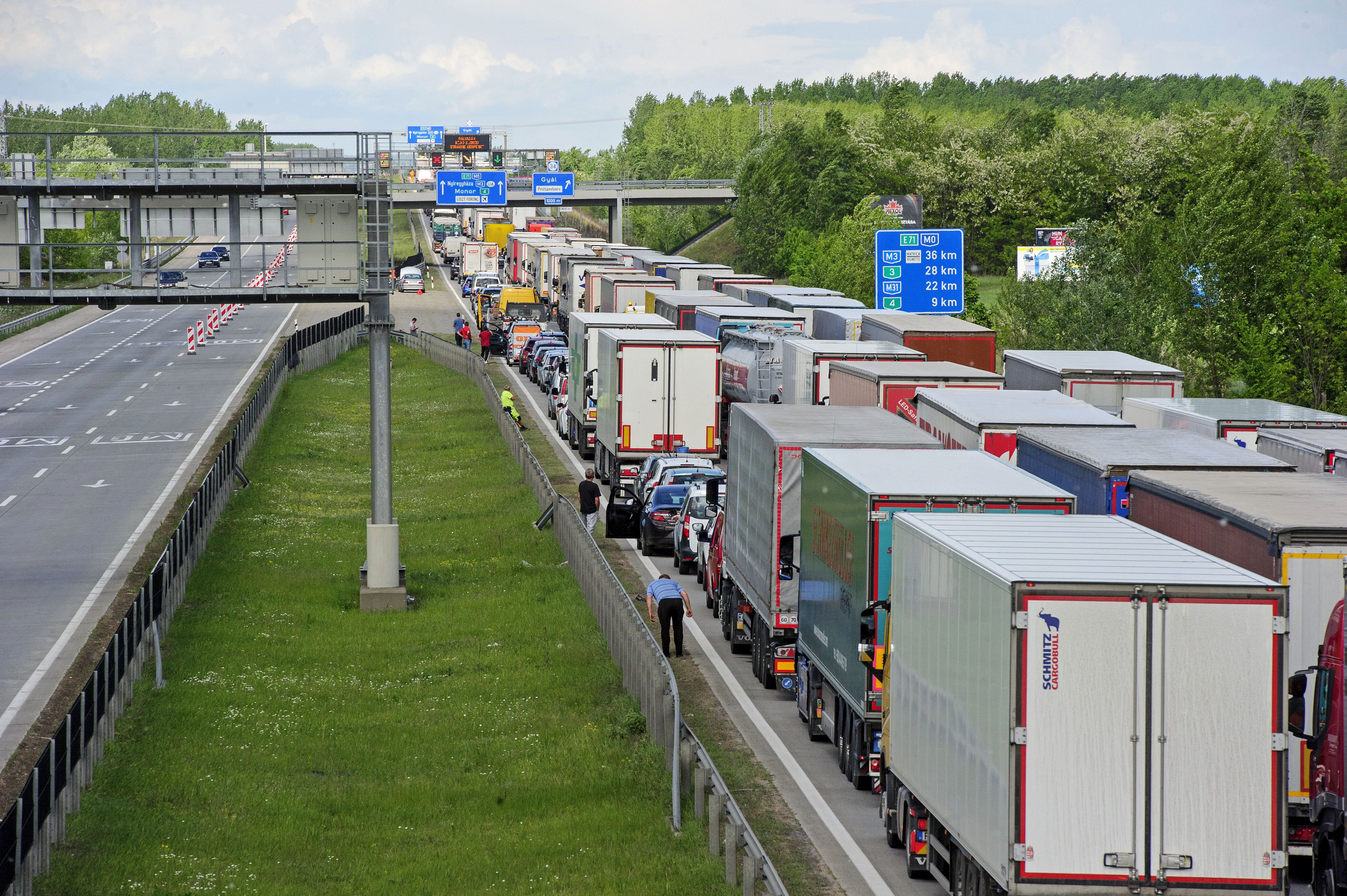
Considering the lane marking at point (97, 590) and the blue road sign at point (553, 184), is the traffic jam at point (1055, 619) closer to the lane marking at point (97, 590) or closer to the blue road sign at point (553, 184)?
the lane marking at point (97, 590)

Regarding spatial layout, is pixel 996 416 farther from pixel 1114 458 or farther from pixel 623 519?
pixel 623 519

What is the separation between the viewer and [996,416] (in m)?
21.9

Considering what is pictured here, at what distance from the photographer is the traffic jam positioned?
9.98m

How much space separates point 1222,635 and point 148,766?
39.2 feet

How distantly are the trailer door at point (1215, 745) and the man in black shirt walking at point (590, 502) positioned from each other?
20415mm

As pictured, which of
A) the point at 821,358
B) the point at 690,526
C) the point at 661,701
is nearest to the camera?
the point at 661,701

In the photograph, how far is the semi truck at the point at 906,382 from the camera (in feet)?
94.3

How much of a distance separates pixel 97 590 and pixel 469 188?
62.2 m

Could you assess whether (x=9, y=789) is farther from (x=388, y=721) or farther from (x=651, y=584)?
(x=651, y=584)

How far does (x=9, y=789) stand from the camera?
1559cm

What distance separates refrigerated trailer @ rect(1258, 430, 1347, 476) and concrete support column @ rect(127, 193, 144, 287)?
58.8 ft

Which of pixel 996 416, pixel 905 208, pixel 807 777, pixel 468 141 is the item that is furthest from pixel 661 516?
pixel 468 141

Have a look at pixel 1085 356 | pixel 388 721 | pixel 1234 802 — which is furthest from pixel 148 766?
pixel 1085 356

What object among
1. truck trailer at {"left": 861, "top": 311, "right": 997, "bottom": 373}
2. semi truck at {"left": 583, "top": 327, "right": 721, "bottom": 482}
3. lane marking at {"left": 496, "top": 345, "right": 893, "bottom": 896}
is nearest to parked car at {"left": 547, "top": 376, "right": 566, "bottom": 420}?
truck trailer at {"left": 861, "top": 311, "right": 997, "bottom": 373}
